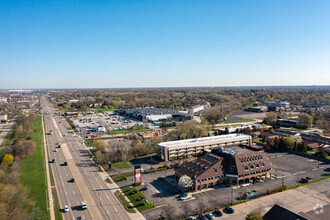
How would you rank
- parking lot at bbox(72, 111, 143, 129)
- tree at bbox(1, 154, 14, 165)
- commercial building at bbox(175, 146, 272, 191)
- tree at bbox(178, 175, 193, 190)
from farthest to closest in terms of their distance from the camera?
parking lot at bbox(72, 111, 143, 129), tree at bbox(1, 154, 14, 165), commercial building at bbox(175, 146, 272, 191), tree at bbox(178, 175, 193, 190)

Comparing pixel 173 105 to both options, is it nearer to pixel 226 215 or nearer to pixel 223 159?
pixel 223 159

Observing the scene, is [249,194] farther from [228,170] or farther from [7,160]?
[7,160]

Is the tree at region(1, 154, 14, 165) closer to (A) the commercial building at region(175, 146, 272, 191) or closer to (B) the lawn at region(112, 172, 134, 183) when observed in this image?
(B) the lawn at region(112, 172, 134, 183)

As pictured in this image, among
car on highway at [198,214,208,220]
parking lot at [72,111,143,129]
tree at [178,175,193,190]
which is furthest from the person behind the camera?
parking lot at [72,111,143,129]

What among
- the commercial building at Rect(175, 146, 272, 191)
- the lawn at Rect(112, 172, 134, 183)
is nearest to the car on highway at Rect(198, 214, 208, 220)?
the commercial building at Rect(175, 146, 272, 191)

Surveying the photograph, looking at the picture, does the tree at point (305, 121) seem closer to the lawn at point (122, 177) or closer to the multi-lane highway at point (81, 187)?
the lawn at point (122, 177)

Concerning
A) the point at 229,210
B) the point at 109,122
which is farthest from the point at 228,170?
the point at 109,122
